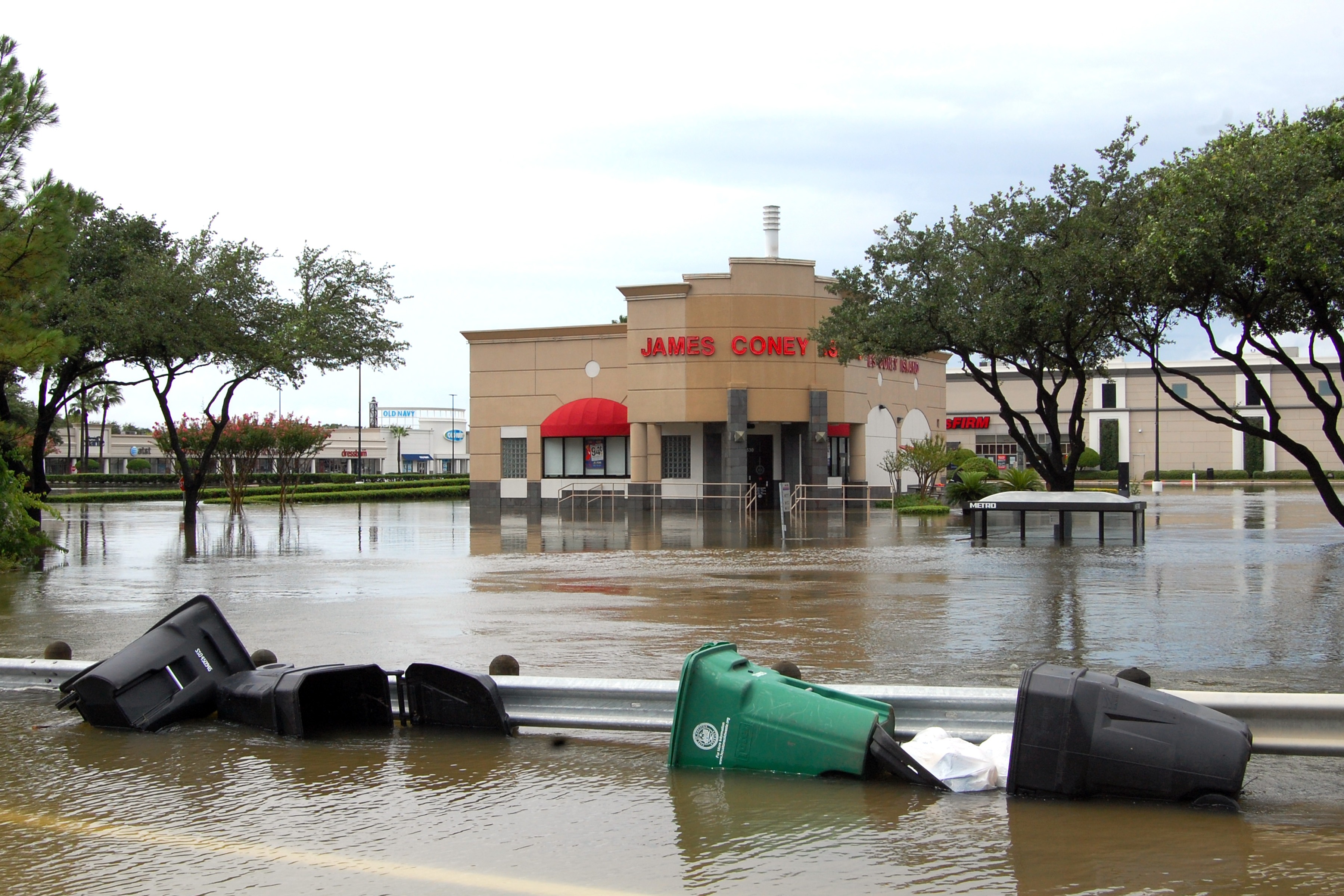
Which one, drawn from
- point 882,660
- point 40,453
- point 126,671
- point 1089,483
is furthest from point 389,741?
point 1089,483

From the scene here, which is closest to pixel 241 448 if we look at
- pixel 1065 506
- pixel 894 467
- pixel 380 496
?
pixel 380 496

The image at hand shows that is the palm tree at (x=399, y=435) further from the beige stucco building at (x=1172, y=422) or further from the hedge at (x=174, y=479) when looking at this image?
the beige stucco building at (x=1172, y=422)

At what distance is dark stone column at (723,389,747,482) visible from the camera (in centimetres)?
3894

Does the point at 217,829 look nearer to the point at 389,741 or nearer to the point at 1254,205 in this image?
the point at 389,741

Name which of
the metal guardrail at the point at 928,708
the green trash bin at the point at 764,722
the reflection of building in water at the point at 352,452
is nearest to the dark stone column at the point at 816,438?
the metal guardrail at the point at 928,708

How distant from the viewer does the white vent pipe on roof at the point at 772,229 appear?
42562 millimetres

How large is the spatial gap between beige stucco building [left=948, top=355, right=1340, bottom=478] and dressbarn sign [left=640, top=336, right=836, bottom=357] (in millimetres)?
42292

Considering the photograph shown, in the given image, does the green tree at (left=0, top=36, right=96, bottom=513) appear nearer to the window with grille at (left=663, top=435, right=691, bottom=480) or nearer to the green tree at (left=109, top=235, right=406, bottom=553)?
the green tree at (left=109, top=235, right=406, bottom=553)

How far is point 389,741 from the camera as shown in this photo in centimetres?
730

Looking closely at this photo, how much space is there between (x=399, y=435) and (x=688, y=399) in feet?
295

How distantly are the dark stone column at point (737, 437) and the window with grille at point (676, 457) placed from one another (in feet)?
6.91

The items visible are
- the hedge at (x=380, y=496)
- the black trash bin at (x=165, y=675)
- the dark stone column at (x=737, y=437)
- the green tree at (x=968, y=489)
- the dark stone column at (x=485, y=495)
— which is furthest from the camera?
the hedge at (x=380, y=496)

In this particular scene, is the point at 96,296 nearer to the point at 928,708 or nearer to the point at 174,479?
the point at 928,708

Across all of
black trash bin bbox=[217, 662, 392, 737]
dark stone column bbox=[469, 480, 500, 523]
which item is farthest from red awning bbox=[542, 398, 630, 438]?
black trash bin bbox=[217, 662, 392, 737]
